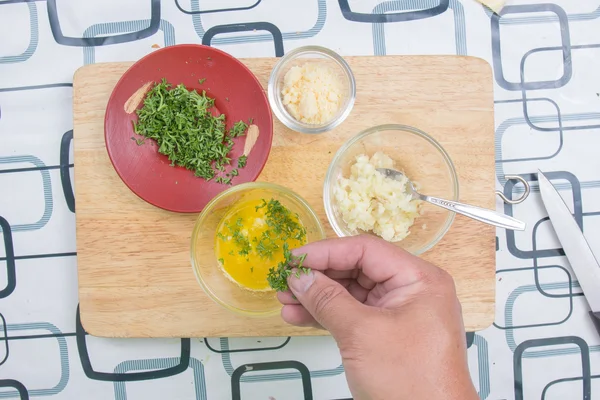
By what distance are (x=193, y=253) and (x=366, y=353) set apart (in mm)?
540

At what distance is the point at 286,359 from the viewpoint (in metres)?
1.55

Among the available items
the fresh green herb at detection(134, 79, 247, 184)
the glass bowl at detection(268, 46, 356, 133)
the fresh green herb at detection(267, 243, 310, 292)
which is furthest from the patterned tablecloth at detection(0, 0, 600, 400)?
the fresh green herb at detection(267, 243, 310, 292)

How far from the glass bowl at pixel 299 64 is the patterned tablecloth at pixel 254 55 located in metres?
0.15

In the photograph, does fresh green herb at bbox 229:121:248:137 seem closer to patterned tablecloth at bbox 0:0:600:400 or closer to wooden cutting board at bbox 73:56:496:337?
wooden cutting board at bbox 73:56:496:337

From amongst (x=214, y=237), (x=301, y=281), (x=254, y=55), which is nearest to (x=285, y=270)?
(x=301, y=281)

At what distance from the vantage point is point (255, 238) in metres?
1.34

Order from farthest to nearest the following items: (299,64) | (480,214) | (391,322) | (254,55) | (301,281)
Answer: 1. (254,55)
2. (299,64)
3. (480,214)
4. (301,281)
5. (391,322)

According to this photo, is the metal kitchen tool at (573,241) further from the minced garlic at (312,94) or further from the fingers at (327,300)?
the fingers at (327,300)

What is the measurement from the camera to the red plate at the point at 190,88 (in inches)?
52.6

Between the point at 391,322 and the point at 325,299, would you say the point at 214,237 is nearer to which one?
the point at 325,299

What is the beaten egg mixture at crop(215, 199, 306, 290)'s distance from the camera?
1.33m

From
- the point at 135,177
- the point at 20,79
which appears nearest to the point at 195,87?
the point at 135,177

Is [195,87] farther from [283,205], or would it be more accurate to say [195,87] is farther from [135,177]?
[283,205]

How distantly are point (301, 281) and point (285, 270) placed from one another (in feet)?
0.20
